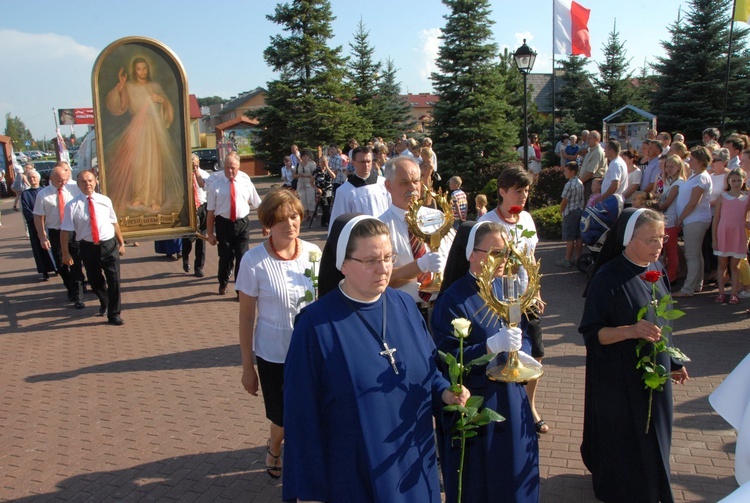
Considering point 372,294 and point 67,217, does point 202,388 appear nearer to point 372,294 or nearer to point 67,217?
point 67,217

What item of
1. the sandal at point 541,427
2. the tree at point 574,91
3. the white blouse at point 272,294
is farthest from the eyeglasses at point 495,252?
the tree at point 574,91

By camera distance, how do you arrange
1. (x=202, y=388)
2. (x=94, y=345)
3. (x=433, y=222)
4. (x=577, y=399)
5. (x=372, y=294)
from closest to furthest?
(x=372, y=294), (x=433, y=222), (x=577, y=399), (x=202, y=388), (x=94, y=345)

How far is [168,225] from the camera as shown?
1144 cm

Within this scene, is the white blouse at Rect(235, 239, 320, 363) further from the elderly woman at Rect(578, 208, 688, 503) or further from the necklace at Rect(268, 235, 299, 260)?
the elderly woman at Rect(578, 208, 688, 503)

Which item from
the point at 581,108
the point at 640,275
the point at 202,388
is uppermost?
the point at 581,108

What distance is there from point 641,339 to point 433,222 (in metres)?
1.62

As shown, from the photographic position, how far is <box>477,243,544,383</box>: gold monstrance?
322 centimetres

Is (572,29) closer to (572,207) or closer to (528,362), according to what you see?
(572,207)

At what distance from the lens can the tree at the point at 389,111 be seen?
1468 inches

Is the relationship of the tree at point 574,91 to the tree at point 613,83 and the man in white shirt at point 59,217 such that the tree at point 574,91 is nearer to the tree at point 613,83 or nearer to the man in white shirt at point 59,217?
the tree at point 613,83

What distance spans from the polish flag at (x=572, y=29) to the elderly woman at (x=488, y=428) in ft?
73.6

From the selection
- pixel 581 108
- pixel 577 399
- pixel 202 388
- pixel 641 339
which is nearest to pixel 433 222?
pixel 641 339

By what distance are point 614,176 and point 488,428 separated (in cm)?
774

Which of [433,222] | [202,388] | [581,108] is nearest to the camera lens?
[433,222]
